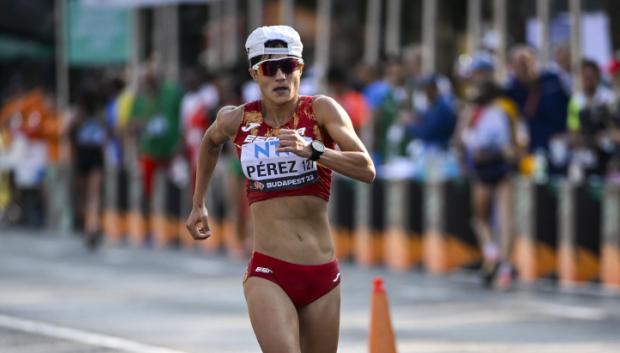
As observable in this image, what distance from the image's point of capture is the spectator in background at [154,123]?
25312mm

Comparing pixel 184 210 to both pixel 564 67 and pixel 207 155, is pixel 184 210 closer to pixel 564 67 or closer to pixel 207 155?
pixel 564 67

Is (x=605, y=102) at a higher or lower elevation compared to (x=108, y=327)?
higher

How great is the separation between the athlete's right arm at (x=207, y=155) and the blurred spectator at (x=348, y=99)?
1265 cm

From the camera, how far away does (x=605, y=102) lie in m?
18.2

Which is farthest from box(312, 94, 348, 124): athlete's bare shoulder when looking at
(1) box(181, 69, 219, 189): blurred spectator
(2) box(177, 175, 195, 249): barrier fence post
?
(2) box(177, 175, 195, 249): barrier fence post

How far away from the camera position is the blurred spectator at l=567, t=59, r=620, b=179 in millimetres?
18031

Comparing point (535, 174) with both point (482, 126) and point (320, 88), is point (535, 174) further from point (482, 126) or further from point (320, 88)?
point (320, 88)

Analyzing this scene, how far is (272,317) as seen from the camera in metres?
8.03

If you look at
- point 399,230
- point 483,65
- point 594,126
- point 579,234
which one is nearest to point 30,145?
point 399,230

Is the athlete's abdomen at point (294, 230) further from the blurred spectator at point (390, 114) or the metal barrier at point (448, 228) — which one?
the blurred spectator at point (390, 114)

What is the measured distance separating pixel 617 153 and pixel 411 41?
22.4ft

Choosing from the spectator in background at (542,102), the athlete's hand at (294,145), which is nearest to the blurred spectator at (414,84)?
the spectator in background at (542,102)

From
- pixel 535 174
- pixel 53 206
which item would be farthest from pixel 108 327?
pixel 53 206

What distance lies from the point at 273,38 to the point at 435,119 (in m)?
12.2
